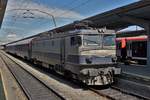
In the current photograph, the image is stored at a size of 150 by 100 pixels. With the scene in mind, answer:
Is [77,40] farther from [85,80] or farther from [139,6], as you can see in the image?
[139,6]

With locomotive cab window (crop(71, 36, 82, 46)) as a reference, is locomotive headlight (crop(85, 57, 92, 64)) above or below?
below

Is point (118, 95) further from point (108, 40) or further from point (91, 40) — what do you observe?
point (108, 40)

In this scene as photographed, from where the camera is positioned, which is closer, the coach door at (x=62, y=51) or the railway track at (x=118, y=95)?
the railway track at (x=118, y=95)

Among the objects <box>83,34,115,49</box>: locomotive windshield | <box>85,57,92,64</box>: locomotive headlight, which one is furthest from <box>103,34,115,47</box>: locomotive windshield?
<box>85,57,92,64</box>: locomotive headlight

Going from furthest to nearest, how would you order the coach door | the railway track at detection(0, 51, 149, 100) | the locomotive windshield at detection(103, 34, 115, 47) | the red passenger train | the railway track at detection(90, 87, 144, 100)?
the red passenger train < the coach door < the locomotive windshield at detection(103, 34, 115, 47) < the railway track at detection(90, 87, 144, 100) < the railway track at detection(0, 51, 149, 100)

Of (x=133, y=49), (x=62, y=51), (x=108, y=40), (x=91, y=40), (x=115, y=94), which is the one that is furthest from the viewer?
(x=133, y=49)

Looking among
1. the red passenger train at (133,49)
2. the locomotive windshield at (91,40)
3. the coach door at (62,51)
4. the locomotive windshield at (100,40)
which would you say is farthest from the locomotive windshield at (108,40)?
the red passenger train at (133,49)

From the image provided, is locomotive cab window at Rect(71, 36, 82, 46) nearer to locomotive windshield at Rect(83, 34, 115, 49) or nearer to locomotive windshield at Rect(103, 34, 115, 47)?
locomotive windshield at Rect(83, 34, 115, 49)

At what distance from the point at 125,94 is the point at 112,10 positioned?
45.7 feet

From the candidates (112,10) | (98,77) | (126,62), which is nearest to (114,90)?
(98,77)

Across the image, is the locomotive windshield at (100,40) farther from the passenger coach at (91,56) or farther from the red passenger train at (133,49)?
the red passenger train at (133,49)

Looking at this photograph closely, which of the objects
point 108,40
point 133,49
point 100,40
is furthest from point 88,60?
point 133,49

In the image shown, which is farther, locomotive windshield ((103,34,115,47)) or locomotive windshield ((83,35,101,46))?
locomotive windshield ((103,34,115,47))

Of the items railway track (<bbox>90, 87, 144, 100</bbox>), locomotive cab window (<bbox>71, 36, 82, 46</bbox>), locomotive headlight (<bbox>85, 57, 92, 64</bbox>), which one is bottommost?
railway track (<bbox>90, 87, 144, 100</bbox>)
